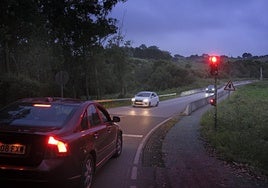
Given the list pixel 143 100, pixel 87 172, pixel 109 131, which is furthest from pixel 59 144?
pixel 143 100

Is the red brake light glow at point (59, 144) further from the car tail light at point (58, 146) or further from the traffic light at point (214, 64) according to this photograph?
the traffic light at point (214, 64)

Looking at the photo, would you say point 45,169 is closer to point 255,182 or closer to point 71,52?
point 255,182

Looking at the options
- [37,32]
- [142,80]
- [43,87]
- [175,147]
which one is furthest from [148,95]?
[142,80]

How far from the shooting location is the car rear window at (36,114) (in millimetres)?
7988

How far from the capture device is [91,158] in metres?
8.71

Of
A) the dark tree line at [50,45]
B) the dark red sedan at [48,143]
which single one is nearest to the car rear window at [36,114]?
the dark red sedan at [48,143]

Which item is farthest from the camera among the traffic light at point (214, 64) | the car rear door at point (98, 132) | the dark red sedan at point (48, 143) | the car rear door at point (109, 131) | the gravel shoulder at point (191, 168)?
the traffic light at point (214, 64)

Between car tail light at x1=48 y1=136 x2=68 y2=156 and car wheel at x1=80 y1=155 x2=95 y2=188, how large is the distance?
0.74 metres

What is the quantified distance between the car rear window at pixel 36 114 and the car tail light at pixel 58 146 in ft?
1.75

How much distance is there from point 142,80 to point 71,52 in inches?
2944

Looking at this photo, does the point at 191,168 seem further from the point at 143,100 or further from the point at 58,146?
the point at 143,100

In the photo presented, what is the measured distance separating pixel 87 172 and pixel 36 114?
134 centimetres

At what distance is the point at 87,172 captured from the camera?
8.32 metres

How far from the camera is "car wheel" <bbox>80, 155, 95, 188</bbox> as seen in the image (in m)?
8.03
